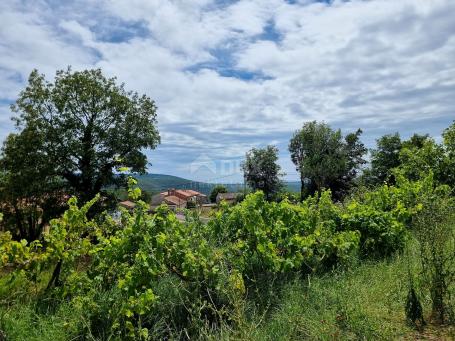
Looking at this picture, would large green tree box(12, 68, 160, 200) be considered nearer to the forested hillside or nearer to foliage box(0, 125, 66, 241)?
foliage box(0, 125, 66, 241)

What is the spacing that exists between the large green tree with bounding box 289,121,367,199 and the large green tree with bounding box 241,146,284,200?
113 inches

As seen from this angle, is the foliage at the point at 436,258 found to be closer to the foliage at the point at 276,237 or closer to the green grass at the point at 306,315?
the green grass at the point at 306,315

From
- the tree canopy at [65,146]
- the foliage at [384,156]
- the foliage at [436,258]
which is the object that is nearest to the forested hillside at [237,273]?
the foliage at [436,258]

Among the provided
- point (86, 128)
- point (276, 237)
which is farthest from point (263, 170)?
point (276, 237)

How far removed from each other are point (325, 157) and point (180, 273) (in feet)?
146

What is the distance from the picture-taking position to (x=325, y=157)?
46.8m

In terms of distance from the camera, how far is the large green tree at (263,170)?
5081cm

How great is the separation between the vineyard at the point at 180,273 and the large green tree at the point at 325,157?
41288 millimetres

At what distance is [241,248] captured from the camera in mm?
4465

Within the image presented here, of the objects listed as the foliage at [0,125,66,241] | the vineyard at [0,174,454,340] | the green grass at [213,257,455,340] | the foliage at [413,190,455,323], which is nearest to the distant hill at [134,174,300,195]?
the vineyard at [0,174,454,340]

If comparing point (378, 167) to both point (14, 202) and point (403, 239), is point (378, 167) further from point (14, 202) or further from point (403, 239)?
point (403, 239)

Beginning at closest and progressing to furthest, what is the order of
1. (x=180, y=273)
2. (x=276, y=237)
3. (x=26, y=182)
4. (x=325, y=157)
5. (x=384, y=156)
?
(x=180, y=273), (x=276, y=237), (x=26, y=182), (x=384, y=156), (x=325, y=157)

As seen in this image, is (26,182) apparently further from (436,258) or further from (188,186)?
(188,186)

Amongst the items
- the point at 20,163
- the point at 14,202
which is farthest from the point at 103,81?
the point at 14,202
